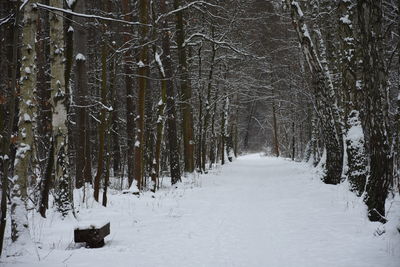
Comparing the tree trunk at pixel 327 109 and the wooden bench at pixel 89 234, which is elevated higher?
the tree trunk at pixel 327 109

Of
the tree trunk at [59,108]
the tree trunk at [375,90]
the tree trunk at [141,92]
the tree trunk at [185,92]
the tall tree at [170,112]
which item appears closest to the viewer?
the tree trunk at [375,90]

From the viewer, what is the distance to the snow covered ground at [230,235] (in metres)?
4.96

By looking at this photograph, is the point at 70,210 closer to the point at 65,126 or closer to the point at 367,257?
the point at 65,126

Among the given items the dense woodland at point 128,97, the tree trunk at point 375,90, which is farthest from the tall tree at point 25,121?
the tree trunk at point 375,90

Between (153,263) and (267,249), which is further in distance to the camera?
(267,249)

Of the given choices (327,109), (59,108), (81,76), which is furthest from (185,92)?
(59,108)

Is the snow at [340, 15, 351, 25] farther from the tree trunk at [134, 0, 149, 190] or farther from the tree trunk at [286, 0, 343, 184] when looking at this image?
the tree trunk at [134, 0, 149, 190]

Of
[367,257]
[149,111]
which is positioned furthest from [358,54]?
[149,111]

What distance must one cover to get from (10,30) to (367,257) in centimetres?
957

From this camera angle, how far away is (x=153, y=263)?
16.0 feet

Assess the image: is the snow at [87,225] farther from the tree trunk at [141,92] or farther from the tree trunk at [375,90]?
the tree trunk at [141,92]

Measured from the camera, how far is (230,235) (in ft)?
21.0

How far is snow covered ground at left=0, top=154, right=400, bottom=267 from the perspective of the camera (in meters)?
4.96

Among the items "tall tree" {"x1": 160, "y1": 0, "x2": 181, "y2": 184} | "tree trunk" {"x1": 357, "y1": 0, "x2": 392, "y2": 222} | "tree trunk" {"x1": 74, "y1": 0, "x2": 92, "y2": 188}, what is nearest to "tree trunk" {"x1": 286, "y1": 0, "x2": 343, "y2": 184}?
"tree trunk" {"x1": 357, "y1": 0, "x2": 392, "y2": 222}
